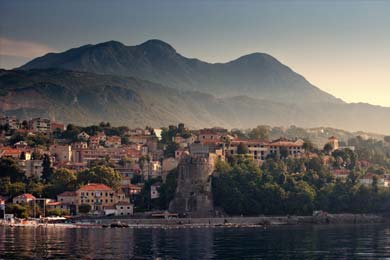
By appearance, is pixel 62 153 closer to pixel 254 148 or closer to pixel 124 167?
pixel 124 167

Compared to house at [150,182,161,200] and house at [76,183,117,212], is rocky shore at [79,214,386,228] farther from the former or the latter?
house at [150,182,161,200]

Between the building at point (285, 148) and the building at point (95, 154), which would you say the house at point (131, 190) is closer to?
the building at point (95, 154)

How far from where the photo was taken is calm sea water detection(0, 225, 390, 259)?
6109cm

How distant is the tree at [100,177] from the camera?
376ft

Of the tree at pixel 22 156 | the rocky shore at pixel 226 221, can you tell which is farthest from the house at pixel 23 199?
the tree at pixel 22 156

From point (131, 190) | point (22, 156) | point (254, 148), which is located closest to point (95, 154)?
point (22, 156)

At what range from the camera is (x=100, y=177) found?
115062 mm

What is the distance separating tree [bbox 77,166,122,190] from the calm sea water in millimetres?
23924

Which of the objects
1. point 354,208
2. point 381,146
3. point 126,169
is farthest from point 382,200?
point 381,146

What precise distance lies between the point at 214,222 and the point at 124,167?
32.1 meters

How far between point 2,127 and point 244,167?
60.7 metres

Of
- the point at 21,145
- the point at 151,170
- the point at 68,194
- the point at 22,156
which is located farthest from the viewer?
the point at 21,145

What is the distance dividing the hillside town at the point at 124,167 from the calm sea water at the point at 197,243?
1652 cm

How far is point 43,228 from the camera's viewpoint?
92.4 metres
